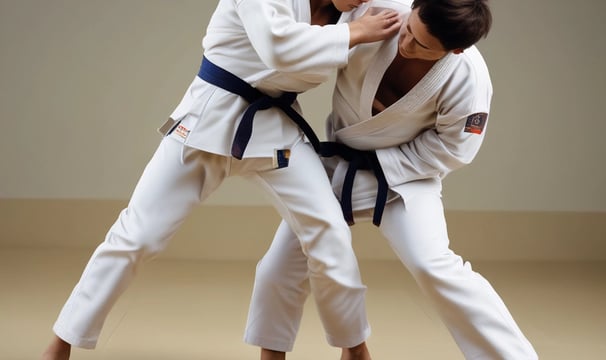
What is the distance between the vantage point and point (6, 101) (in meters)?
4.52

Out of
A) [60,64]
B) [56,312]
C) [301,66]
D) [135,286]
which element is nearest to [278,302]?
[301,66]

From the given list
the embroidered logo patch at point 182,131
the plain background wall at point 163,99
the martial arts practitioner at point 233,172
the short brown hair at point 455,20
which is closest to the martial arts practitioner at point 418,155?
the short brown hair at point 455,20

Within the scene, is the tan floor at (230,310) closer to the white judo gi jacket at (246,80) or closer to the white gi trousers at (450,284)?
the white gi trousers at (450,284)

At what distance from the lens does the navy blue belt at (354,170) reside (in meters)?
2.46

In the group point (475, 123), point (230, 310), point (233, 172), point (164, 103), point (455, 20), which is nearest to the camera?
point (455, 20)

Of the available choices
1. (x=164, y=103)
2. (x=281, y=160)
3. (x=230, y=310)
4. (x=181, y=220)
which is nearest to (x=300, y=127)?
(x=281, y=160)

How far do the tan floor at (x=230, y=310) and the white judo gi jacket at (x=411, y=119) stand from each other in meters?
0.81

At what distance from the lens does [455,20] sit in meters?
2.11

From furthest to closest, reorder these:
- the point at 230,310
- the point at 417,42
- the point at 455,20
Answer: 1. the point at 230,310
2. the point at 417,42
3. the point at 455,20

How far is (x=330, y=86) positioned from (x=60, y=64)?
1.37 meters

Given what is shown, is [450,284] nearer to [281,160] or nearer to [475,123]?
[475,123]

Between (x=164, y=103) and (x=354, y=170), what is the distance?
2.19 metres

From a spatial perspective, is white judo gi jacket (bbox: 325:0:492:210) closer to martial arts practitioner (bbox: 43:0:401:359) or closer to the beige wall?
martial arts practitioner (bbox: 43:0:401:359)

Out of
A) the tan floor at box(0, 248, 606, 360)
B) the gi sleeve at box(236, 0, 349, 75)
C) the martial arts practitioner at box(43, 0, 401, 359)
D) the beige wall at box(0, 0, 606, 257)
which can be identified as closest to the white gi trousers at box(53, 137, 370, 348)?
the martial arts practitioner at box(43, 0, 401, 359)
